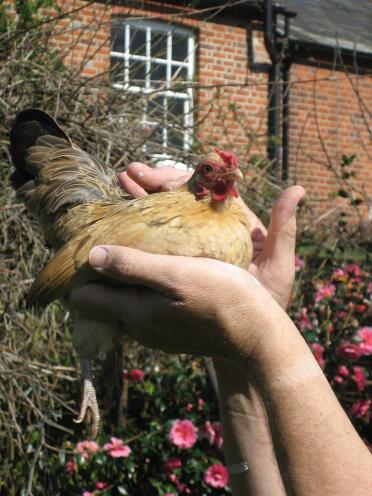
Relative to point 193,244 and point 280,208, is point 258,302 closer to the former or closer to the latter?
point 193,244

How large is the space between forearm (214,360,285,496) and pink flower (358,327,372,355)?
1928 mm

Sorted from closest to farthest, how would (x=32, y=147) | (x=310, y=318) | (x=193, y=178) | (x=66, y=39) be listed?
(x=193, y=178)
(x=32, y=147)
(x=310, y=318)
(x=66, y=39)

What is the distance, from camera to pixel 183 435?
4.09m

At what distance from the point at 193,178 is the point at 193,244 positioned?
36 cm

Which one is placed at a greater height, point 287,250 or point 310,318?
point 287,250

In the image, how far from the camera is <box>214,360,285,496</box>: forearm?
2.14 meters

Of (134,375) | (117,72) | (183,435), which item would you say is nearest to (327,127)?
(117,72)

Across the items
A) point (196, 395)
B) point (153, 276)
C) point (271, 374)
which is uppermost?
point (153, 276)

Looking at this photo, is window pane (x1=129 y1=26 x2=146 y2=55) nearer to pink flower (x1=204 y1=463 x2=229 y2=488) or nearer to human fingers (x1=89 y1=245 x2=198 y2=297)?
pink flower (x1=204 y1=463 x2=229 y2=488)

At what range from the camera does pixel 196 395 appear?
4727mm


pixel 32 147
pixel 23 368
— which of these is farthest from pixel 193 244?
pixel 23 368

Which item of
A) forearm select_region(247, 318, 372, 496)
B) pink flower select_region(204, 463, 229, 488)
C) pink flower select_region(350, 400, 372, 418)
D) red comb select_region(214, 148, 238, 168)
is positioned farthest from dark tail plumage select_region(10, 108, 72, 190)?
pink flower select_region(350, 400, 372, 418)

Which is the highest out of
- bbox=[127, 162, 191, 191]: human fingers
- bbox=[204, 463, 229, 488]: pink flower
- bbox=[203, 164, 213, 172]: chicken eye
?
bbox=[203, 164, 213, 172]: chicken eye

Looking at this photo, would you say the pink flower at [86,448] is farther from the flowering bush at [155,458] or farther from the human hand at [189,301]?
the human hand at [189,301]
